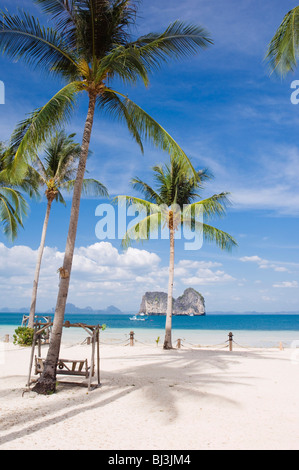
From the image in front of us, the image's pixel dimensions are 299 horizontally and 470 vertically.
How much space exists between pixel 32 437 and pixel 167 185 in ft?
43.9

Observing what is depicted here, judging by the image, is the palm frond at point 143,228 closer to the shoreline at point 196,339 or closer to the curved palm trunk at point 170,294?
the curved palm trunk at point 170,294

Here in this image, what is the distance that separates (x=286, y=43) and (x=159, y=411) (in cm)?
899

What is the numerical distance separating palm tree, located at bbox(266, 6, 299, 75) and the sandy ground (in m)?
8.27

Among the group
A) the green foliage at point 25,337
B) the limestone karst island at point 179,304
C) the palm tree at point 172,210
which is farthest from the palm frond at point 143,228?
the limestone karst island at point 179,304

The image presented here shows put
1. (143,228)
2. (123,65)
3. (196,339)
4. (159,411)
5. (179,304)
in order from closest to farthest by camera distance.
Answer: (159,411) → (123,65) → (143,228) → (196,339) → (179,304)

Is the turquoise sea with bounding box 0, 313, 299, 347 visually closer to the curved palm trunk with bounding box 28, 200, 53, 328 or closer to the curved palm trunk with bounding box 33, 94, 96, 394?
the curved palm trunk with bounding box 28, 200, 53, 328

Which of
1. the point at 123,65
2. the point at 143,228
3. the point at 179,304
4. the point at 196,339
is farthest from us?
the point at 179,304

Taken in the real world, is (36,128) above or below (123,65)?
below

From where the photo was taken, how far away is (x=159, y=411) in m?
6.55

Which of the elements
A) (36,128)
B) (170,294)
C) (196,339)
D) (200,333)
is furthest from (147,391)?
(200,333)

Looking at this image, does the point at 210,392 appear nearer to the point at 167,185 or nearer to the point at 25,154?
the point at 25,154

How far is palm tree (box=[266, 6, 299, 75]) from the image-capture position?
28.0 feet

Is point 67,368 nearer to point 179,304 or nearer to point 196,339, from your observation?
point 196,339
